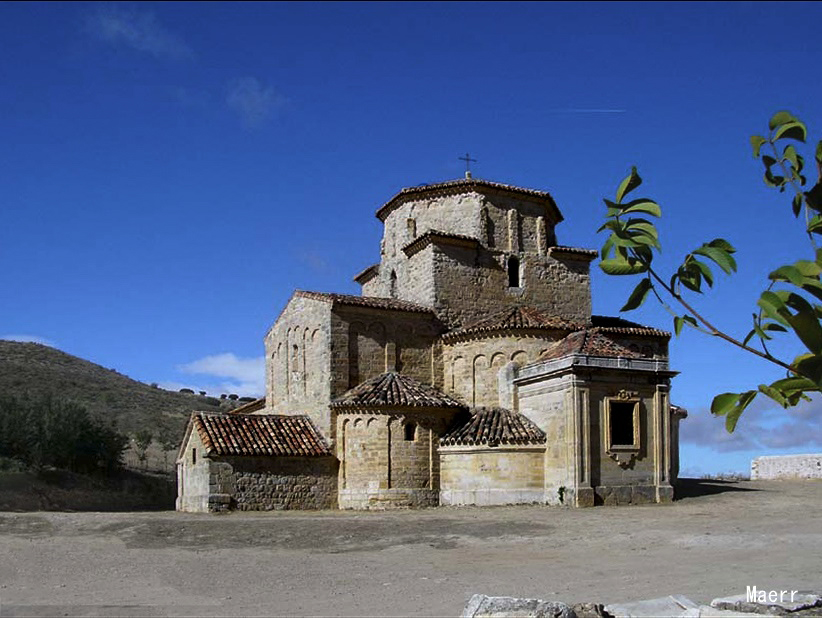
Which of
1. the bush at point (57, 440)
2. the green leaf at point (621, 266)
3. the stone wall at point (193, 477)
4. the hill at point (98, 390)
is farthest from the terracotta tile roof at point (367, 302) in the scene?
the hill at point (98, 390)

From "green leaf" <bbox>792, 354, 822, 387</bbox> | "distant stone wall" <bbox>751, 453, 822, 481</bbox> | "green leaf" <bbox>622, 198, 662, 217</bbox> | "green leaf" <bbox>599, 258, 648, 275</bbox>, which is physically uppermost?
"green leaf" <bbox>622, 198, 662, 217</bbox>

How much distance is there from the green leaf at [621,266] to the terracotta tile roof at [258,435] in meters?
19.6

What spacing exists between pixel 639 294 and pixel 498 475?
1872 cm

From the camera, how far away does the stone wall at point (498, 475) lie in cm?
2258

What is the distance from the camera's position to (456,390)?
86.1ft

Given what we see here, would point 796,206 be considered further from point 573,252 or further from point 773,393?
point 573,252

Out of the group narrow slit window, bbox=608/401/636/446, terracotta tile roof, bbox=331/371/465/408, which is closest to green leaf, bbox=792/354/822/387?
narrow slit window, bbox=608/401/636/446

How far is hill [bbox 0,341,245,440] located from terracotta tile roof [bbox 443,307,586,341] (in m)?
29.1

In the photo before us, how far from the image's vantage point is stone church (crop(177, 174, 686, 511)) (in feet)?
73.4

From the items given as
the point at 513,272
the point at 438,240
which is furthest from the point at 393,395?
the point at 513,272

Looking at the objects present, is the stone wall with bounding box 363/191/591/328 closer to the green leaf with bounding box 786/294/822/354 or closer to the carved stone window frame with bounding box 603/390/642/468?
the carved stone window frame with bounding box 603/390/642/468

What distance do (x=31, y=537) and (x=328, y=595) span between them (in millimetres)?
9741

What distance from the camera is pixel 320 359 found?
2566 centimetres

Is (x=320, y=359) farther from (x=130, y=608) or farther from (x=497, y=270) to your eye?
(x=130, y=608)
